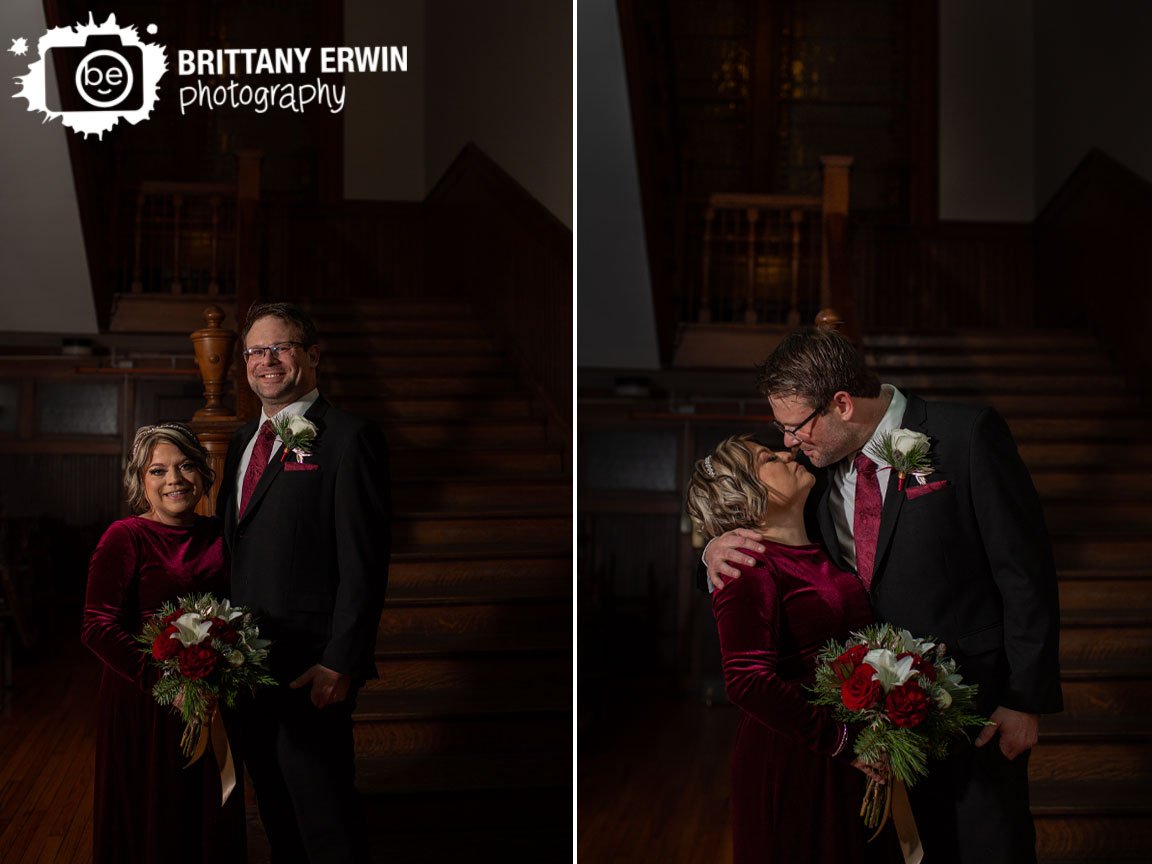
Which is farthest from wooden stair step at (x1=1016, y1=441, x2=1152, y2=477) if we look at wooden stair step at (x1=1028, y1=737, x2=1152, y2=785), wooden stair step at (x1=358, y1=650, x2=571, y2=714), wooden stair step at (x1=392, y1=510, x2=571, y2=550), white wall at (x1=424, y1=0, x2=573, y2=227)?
wooden stair step at (x1=358, y1=650, x2=571, y2=714)

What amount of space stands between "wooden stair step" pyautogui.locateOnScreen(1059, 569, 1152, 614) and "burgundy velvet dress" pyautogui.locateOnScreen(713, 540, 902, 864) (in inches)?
74.3

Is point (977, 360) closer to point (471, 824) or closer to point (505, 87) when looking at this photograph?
point (505, 87)

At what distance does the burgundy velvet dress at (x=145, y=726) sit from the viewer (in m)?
2.41

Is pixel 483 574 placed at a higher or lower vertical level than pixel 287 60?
lower

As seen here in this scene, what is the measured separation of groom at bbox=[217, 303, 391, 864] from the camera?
94.3 inches

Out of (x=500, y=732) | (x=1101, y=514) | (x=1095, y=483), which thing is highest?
(x=1095, y=483)

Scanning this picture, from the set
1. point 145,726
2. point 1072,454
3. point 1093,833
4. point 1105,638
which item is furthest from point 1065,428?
point 145,726

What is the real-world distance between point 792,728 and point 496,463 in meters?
1.54

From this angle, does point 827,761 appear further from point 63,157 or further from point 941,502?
point 63,157

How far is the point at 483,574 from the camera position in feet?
10.5

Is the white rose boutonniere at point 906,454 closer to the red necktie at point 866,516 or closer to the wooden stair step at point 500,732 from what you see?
the red necktie at point 866,516

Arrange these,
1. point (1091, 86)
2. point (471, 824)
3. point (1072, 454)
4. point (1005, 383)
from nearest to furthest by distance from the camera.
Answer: point (471, 824) → point (1072, 454) → point (1005, 383) → point (1091, 86)

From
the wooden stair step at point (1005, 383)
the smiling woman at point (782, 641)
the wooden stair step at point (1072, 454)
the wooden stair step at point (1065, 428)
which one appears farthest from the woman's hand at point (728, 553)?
the wooden stair step at point (1005, 383)

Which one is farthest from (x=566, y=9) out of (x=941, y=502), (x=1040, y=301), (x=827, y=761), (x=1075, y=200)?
(x=1040, y=301)
